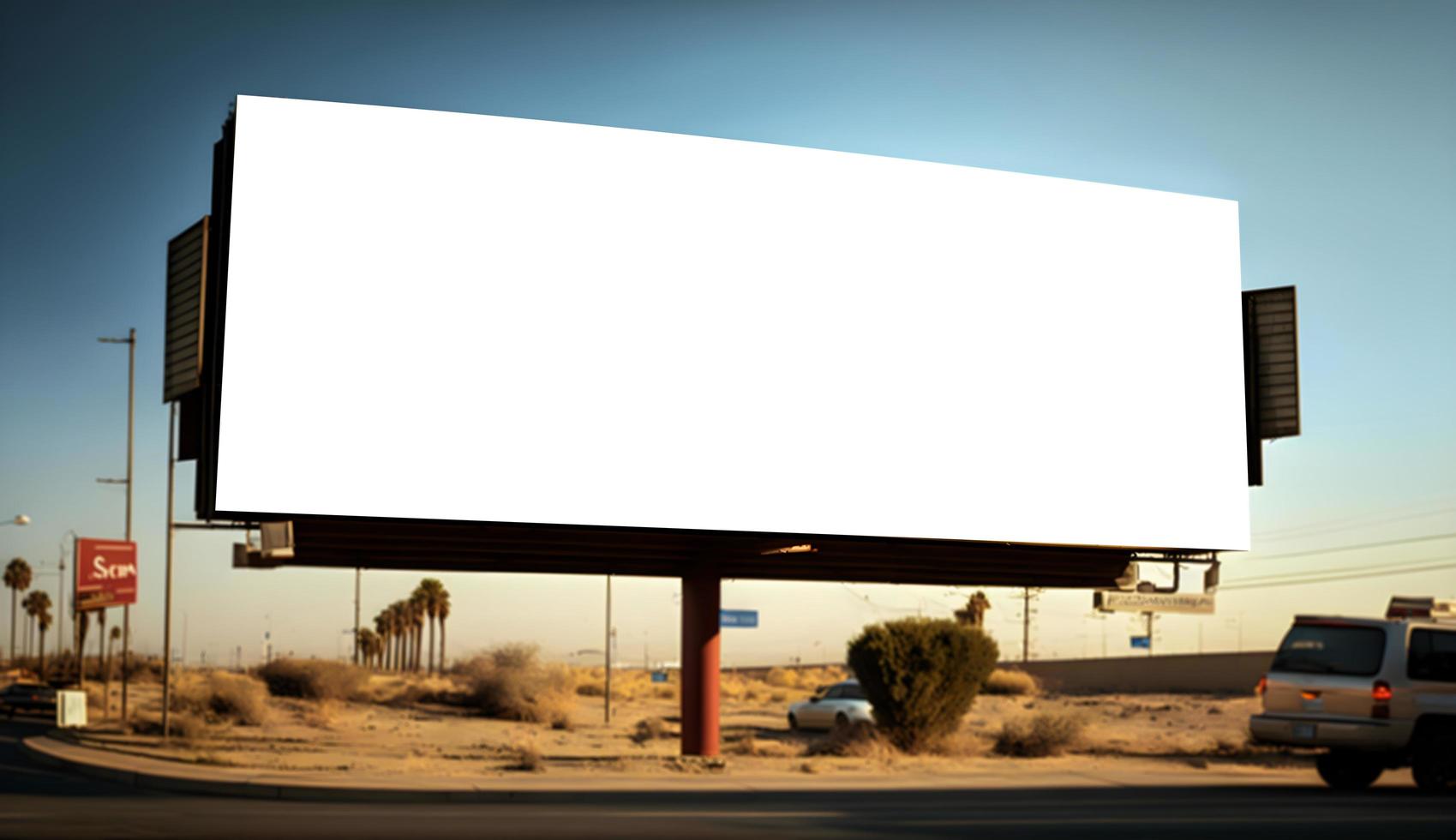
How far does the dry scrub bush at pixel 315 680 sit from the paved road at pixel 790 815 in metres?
28.7

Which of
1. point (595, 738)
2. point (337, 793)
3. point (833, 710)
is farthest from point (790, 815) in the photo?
point (595, 738)

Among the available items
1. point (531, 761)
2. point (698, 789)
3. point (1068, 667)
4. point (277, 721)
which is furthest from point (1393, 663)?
point (1068, 667)

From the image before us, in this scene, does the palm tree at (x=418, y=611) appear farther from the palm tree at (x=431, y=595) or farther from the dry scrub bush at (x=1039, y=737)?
the dry scrub bush at (x=1039, y=737)

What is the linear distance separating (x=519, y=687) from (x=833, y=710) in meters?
12.9

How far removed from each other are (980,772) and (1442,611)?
7.20m

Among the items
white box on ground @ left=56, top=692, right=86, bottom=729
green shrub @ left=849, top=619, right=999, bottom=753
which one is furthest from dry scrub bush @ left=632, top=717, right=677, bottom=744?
white box on ground @ left=56, top=692, right=86, bottom=729

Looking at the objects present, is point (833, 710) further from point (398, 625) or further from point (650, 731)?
point (398, 625)

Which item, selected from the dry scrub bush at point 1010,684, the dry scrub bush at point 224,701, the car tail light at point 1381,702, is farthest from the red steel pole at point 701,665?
the dry scrub bush at point 1010,684

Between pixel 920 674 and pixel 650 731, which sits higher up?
pixel 920 674

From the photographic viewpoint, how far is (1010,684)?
5731 centimetres

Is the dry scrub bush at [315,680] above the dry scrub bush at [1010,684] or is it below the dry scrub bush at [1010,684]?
above

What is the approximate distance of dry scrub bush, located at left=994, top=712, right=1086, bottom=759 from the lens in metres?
26.0

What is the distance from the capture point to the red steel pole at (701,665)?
76.9ft

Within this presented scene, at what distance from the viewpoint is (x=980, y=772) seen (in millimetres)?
22016
